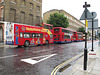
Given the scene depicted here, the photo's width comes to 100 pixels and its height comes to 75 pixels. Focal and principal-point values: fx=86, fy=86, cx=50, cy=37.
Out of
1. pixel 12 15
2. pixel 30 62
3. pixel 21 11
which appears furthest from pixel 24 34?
pixel 21 11

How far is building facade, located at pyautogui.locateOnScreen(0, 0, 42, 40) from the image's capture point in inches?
773

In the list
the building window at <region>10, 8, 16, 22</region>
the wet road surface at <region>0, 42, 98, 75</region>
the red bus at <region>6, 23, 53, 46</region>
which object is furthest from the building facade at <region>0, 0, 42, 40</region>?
the wet road surface at <region>0, 42, 98, 75</region>

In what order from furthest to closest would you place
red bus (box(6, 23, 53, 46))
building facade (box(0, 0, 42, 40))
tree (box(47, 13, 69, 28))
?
tree (box(47, 13, 69, 28)) → building facade (box(0, 0, 42, 40)) → red bus (box(6, 23, 53, 46))

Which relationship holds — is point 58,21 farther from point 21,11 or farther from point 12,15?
point 12,15

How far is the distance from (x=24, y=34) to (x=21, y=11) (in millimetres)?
11610

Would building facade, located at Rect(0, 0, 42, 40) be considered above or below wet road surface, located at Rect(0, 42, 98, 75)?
above

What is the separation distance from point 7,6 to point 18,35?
10.9 m

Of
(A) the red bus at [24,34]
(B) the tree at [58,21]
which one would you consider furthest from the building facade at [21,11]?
(A) the red bus at [24,34]

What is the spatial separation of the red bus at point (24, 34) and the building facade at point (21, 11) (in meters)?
8.20

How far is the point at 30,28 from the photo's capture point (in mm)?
14367

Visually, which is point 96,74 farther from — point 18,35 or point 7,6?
point 7,6

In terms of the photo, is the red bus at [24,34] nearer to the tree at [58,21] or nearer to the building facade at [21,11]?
the building facade at [21,11]

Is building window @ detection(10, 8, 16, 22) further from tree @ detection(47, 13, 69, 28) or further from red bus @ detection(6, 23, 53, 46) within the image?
tree @ detection(47, 13, 69, 28)

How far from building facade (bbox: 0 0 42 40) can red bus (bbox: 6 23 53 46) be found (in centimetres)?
820
